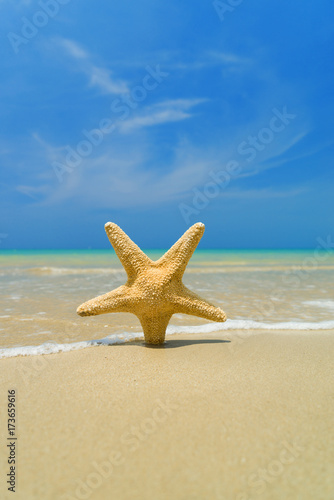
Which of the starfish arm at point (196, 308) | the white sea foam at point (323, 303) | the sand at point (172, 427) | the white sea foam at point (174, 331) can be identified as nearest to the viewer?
the sand at point (172, 427)

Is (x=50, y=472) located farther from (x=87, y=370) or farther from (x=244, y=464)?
(x=87, y=370)

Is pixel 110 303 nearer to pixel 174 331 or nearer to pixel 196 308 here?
pixel 196 308

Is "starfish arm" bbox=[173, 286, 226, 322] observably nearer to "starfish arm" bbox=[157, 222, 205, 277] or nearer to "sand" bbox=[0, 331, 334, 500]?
"starfish arm" bbox=[157, 222, 205, 277]

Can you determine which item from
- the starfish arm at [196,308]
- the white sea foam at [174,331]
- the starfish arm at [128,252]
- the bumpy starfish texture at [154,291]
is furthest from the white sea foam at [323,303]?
the starfish arm at [128,252]

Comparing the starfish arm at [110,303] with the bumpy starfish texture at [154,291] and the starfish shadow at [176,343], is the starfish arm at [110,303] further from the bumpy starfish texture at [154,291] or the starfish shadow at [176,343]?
the starfish shadow at [176,343]

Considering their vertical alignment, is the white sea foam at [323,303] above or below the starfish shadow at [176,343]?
above

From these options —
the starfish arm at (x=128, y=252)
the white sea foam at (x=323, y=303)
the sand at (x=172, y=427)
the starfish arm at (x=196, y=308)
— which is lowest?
the sand at (x=172, y=427)

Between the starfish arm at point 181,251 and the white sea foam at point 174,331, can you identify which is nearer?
the white sea foam at point 174,331

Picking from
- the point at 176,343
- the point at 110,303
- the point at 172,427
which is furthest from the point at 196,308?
the point at 172,427
